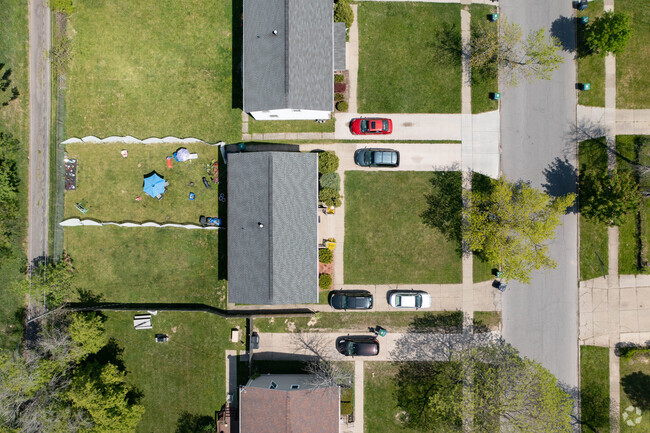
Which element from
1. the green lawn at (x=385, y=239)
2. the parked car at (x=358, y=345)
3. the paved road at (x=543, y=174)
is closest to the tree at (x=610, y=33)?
the paved road at (x=543, y=174)

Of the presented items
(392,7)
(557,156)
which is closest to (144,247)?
(392,7)

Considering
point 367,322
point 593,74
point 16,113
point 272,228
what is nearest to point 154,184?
point 272,228

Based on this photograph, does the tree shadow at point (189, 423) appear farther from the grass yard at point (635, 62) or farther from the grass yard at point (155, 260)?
the grass yard at point (635, 62)

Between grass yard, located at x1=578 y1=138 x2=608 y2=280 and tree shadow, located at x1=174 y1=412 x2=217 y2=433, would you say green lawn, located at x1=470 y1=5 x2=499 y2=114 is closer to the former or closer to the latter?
grass yard, located at x1=578 y1=138 x2=608 y2=280

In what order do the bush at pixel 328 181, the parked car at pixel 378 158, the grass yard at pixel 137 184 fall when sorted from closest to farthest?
the bush at pixel 328 181
the parked car at pixel 378 158
the grass yard at pixel 137 184

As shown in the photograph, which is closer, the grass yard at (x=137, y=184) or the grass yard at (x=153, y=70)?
the grass yard at (x=137, y=184)

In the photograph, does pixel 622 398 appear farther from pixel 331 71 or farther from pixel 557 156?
pixel 331 71

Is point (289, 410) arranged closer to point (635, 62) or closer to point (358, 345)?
point (358, 345)
